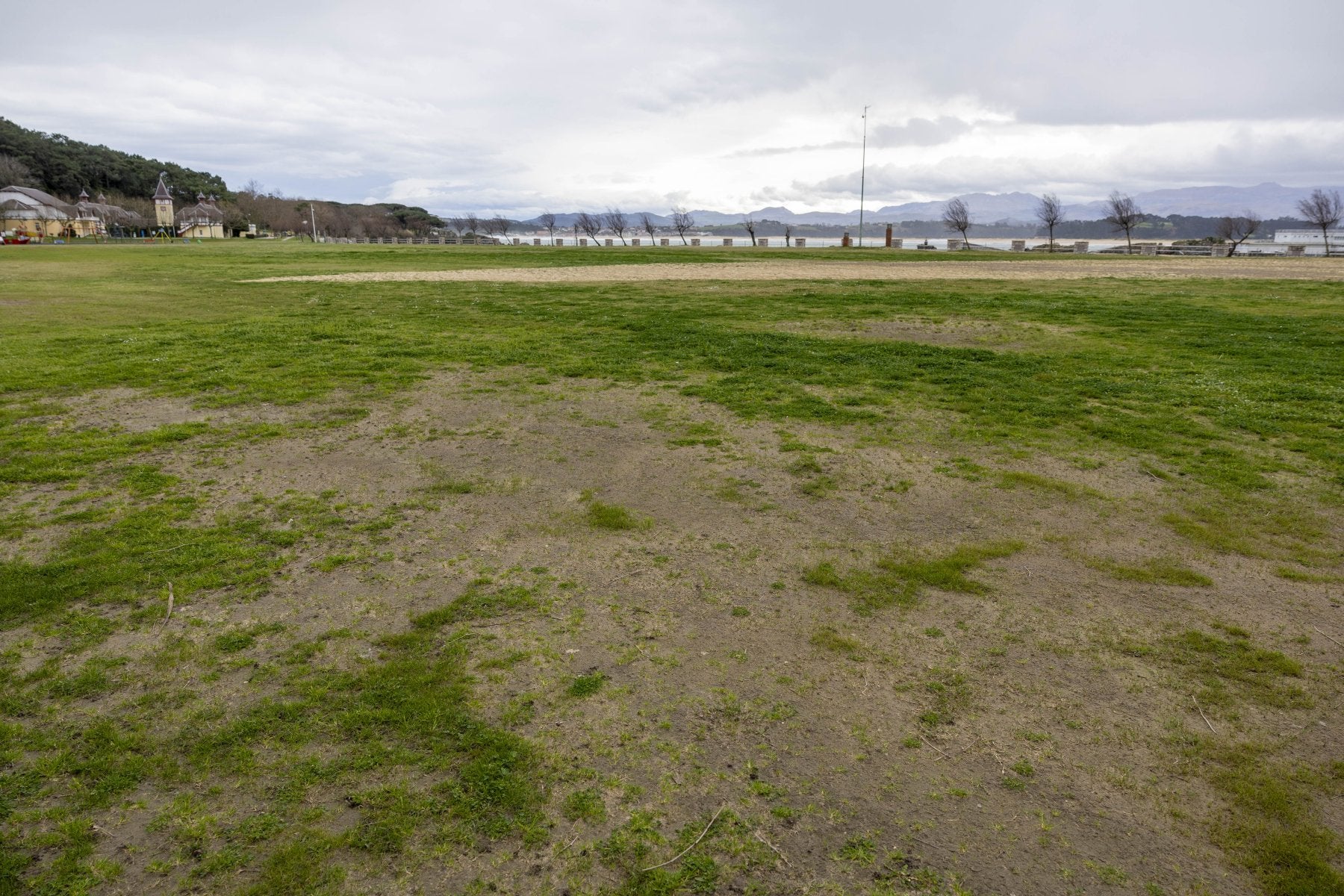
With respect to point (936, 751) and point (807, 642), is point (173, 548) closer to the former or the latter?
point (807, 642)

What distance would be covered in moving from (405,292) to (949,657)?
19.8 m

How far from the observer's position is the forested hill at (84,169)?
367 feet

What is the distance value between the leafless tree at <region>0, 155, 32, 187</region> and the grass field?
12251 cm

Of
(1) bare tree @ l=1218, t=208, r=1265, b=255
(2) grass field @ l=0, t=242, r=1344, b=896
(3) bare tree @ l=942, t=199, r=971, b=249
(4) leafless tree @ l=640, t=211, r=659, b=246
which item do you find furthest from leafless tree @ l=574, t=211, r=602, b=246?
(2) grass field @ l=0, t=242, r=1344, b=896

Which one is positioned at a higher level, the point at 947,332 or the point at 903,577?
the point at 947,332

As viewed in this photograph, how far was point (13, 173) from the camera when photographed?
102 meters

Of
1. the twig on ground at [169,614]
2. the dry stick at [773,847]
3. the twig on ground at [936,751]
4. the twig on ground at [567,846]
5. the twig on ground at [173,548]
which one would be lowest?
the dry stick at [773,847]

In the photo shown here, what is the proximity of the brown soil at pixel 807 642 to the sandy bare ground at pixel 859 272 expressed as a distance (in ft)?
64.0

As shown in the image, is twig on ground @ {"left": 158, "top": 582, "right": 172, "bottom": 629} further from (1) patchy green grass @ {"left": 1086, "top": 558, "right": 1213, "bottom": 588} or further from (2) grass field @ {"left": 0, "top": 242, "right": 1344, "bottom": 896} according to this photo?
(1) patchy green grass @ {"left": 1086, "top": 558, "right": 1213, "bottom": 588}

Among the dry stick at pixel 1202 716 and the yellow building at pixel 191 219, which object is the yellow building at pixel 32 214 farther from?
the dry stick at pixel 1202 716

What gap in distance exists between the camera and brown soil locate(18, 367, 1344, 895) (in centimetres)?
296

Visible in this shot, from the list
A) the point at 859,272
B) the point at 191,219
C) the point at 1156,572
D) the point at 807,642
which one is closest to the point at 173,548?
the point at 807,642

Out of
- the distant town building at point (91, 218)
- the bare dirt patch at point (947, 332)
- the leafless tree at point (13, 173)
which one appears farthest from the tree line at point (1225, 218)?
the leafless tree at point (13, 173)

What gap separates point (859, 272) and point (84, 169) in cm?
13446
